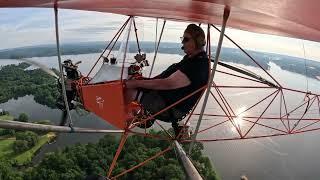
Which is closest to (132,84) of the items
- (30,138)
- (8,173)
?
(8,173)

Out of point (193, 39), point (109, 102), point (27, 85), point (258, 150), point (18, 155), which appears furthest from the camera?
point (27, 85)

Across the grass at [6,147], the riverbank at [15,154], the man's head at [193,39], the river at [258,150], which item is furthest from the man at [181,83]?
Answer: the grass at [6,147]

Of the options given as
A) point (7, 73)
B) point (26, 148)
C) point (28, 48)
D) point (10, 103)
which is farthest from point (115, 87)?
point (28, 48)

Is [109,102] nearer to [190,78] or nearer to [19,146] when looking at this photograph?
[190,78]

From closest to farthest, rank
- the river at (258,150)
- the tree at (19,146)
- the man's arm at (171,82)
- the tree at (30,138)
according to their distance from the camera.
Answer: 1. the man's arm at (171,82)
2. the river at (258,150)
3. the tree at (19,146)
4. the tree at (30,138)

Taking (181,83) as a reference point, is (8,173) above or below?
above

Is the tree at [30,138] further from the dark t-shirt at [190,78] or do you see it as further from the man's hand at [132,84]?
the dark t-shirt at [190,78]

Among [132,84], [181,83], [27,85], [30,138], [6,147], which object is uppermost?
[27,85]

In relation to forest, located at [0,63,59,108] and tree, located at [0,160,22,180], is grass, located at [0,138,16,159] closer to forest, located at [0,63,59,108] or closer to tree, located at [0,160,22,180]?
tree, located at [0,160,22,180]

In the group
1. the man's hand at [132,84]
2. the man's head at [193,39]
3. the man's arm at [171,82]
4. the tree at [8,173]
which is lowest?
the man's arm at [171,82]
